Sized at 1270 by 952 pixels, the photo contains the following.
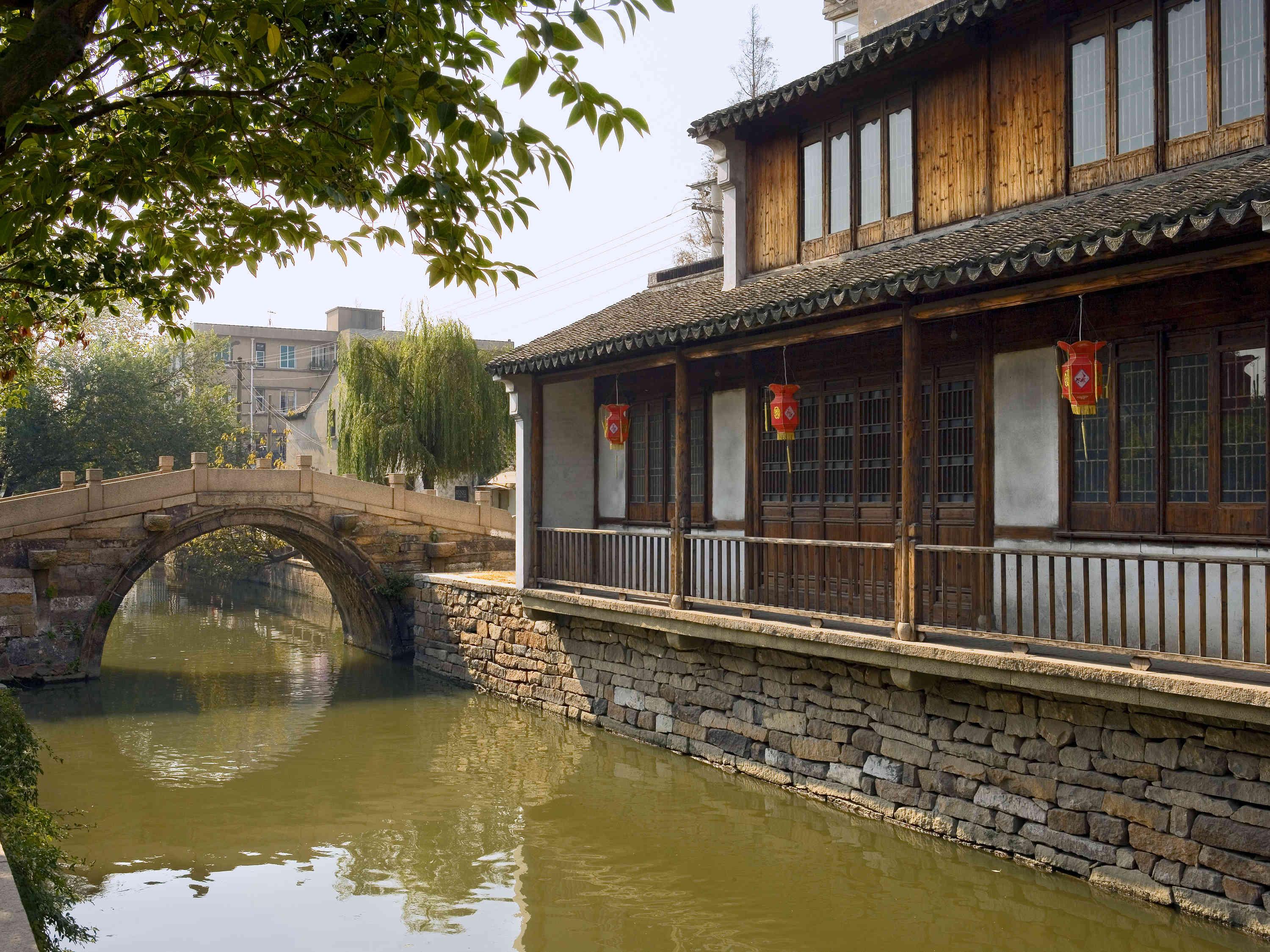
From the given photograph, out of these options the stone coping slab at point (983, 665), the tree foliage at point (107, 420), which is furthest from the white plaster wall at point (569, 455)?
the tree foliage at point (107, 420)

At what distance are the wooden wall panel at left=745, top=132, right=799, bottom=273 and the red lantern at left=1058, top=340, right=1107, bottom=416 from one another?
4.34 m

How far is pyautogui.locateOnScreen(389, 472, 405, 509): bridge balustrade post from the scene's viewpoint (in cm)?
1903

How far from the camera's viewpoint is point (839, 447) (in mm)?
10281

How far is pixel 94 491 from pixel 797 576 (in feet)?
36.4

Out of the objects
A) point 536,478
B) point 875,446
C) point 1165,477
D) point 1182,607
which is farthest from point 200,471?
point 1182,607

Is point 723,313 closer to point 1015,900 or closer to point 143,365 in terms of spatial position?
point 1015,900

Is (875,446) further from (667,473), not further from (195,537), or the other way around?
(195,537)

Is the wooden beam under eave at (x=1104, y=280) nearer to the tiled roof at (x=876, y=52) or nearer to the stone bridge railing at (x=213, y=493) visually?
the tiled roof at (x=876, y=52)

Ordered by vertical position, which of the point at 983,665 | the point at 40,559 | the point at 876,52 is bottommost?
the point at 983,665

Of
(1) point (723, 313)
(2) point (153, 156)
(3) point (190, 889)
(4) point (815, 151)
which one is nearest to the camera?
(2) point (153, 156)

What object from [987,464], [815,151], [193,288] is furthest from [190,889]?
[815,151]

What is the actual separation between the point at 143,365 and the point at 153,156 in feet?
96.7

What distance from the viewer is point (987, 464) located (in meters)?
8.84

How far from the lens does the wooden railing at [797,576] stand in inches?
352
